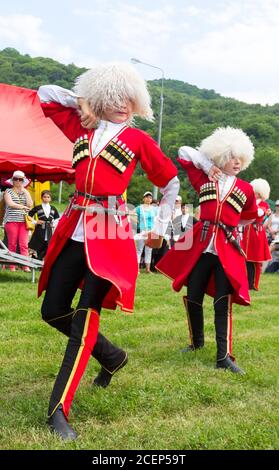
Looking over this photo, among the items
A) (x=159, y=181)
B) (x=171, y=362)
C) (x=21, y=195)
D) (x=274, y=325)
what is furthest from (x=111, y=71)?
(x=21, y=195)

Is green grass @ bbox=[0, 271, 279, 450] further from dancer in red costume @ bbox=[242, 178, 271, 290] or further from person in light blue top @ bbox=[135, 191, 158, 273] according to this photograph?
person in light blue top @ bbox=[135, 191, 158, 273]

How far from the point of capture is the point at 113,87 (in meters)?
3.74

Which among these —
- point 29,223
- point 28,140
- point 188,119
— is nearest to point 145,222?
point 29,223

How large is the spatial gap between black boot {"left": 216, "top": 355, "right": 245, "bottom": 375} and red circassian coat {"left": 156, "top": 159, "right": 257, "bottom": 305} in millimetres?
547

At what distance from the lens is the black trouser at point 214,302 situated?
519cm

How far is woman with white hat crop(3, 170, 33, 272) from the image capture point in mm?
11325

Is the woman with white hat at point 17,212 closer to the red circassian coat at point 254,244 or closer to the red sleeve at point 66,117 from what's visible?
the red circassian coat at point 254,244

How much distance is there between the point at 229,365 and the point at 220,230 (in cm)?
115

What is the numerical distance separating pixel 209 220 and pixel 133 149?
5.60ft

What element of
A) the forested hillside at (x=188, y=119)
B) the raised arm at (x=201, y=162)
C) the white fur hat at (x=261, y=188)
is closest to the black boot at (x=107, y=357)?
the raised arm at (x=201, y=162)

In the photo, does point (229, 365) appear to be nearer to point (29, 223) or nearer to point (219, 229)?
point (219, 229)

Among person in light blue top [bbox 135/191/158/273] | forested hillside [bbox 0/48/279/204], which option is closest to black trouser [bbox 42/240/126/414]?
person in light blue top [bbox 135/191/158/273]

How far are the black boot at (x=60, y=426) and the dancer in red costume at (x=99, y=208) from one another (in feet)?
0.96

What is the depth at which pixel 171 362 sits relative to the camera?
5.13m
